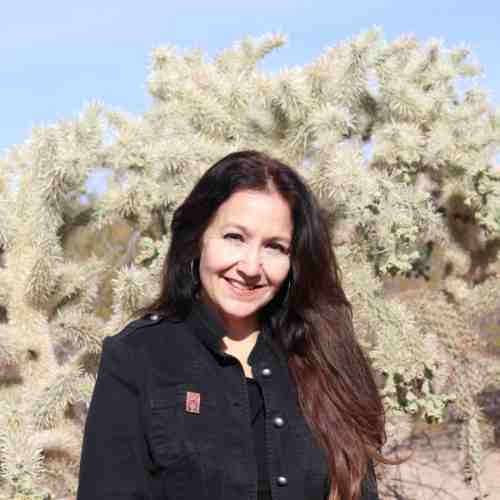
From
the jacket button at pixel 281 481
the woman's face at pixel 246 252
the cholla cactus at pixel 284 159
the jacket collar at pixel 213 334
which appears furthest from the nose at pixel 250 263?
the cholla cactus at pixel 284 159

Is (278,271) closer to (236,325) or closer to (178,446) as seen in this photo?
(236,325)

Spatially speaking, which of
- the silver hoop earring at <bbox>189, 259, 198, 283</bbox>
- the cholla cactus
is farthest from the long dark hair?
the cholla cactus

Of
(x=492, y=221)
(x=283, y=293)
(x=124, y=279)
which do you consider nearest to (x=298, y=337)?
(x=283, y=293)

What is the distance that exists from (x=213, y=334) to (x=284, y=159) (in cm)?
180

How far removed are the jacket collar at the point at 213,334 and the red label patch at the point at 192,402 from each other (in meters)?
0.12

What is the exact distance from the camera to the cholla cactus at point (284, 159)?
3.21m

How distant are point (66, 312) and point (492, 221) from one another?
1.98 m

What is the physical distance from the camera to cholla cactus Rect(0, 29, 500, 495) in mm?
3211

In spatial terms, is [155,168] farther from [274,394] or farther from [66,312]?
[274,394]

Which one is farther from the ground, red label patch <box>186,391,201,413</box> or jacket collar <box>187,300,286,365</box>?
jacket collar <box>187,300,286,365</box>

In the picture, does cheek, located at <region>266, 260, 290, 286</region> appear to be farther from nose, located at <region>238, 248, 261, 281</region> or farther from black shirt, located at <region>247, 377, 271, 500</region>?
black shirt, located at <region>247, 377, 271, 500</region>

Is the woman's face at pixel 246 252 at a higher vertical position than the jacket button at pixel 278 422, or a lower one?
higher

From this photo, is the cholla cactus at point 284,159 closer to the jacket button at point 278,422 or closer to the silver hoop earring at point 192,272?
the silver hoop earring at point 192,272

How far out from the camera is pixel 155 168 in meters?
3.41
